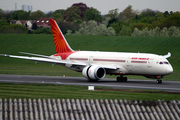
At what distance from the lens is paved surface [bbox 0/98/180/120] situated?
1594 centimetres

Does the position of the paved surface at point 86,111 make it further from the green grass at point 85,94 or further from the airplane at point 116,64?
the airplane at point 116,64

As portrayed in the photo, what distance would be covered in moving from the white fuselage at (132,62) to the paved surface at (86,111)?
19.9 meters

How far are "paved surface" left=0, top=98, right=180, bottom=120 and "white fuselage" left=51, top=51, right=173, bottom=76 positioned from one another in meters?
19.9

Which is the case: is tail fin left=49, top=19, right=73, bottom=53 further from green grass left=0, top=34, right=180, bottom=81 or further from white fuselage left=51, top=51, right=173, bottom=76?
green grass left=0, top=34, right=180, bottom=81

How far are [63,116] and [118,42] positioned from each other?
77.5 metres

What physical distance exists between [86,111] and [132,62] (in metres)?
23.0

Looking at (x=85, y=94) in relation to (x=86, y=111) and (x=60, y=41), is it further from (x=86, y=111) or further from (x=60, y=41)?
(x=60, y=41)

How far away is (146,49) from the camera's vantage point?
275 ft

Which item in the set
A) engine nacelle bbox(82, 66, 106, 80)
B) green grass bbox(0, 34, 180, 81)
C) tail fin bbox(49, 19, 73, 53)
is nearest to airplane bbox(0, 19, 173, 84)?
engine nacelle bbox(82, 66, 106, 80)

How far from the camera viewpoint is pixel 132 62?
38.8m

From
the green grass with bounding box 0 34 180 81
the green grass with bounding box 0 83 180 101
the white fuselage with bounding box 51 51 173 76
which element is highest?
the white fuselage with bounding box 51 51 173 76

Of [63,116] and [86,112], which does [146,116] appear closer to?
[86,112]

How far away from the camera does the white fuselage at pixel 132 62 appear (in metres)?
37.0

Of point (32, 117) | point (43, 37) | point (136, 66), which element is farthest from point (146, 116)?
point (43, 37)
